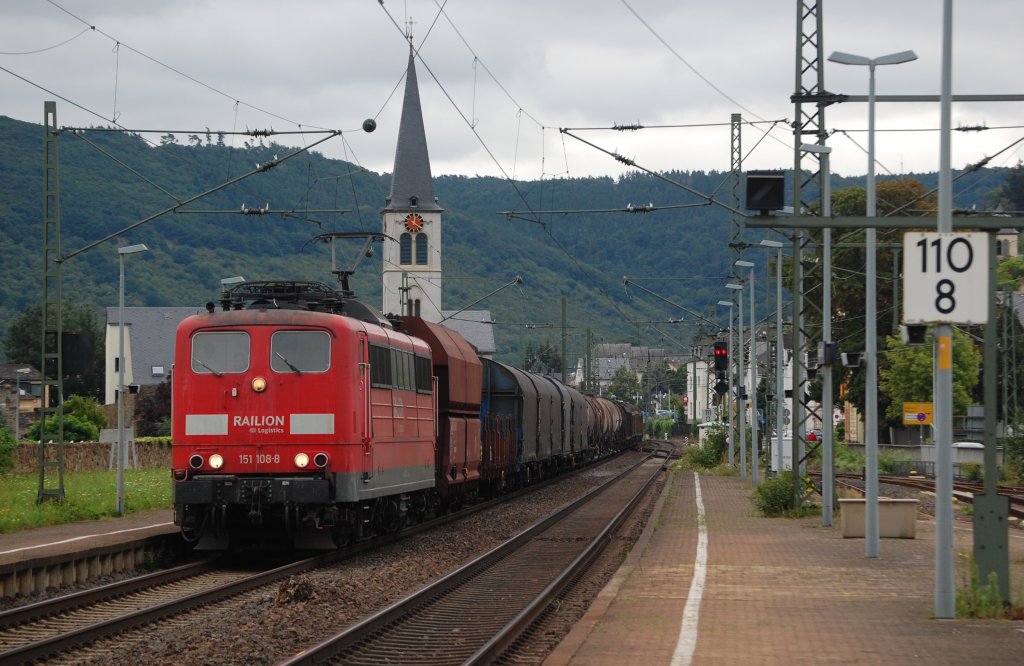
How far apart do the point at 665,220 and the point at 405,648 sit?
513 ft

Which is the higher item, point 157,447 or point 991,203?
point 991,203

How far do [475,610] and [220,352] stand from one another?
6.19 meters

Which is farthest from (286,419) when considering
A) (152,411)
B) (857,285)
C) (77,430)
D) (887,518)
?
(152,411)

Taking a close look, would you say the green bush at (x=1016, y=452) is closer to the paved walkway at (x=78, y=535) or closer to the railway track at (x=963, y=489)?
the railway track at (x=963, y=489)

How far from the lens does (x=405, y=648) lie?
12.3m

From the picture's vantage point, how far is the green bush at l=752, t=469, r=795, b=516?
28156 mm

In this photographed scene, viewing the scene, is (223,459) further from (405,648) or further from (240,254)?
(240,254)

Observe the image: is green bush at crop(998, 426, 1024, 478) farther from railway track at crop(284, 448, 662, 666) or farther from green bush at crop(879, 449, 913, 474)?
railway track at crop(284, 448, 662, 666)

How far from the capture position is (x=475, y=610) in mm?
14805

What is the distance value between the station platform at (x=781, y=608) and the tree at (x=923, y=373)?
39.1 metres

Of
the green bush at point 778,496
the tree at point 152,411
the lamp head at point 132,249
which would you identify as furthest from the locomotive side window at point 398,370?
the tree at point 152,411

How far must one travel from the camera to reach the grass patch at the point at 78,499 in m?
24.1

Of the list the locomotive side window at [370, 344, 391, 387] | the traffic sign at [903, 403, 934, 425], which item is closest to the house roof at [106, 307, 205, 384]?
the traffic sign at [903, 403, 934, 425]

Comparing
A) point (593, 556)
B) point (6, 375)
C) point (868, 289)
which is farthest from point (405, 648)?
point (6, 375)
